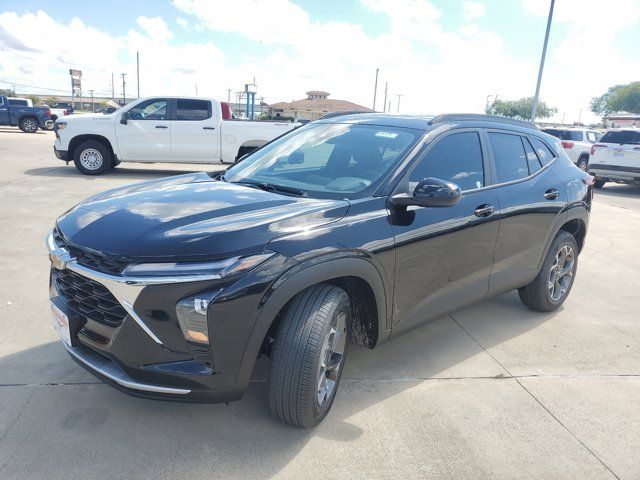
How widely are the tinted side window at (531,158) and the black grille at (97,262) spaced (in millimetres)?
3325

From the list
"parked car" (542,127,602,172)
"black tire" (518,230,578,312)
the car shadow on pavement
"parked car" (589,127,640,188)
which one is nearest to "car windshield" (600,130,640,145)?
"parked car" (589,127,640,188)

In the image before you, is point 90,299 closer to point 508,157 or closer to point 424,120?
point 424,120

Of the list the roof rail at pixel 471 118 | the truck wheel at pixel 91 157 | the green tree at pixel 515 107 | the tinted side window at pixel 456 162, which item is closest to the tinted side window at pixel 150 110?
the truck wheel at pixel 91 157

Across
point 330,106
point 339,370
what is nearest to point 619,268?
point 339,370

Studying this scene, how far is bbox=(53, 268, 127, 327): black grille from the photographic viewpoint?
2.31 metres

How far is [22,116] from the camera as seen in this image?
26.4 meters

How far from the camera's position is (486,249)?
360 cm

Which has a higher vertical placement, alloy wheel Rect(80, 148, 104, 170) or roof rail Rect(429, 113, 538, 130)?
roof rail Rect(429, 113, 538, 130)

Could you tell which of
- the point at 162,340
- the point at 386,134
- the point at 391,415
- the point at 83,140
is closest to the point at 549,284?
the point at 386,134

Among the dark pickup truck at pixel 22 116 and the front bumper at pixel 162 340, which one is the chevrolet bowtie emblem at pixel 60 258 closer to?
the front bumper at pixel 162 340

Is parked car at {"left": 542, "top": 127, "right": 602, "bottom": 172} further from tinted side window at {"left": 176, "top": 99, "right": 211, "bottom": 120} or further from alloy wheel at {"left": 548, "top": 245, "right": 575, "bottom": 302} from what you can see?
alloy wheel at {"left": 548, "top": 245, "right": 575, "bottom": 302}

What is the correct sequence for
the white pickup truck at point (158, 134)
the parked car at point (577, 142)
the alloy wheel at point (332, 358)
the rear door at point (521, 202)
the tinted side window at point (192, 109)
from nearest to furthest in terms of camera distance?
the alloy wheel at point (332, 358), the rear door at point (521, 202), the white pickup truck at point (158, 134), the tinted side window at point (192, 109), the parked car at point (577, 142)

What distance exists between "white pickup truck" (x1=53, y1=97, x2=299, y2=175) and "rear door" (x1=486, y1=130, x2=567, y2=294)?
Result: 7939 mm

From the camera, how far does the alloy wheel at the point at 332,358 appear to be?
2.68 m
